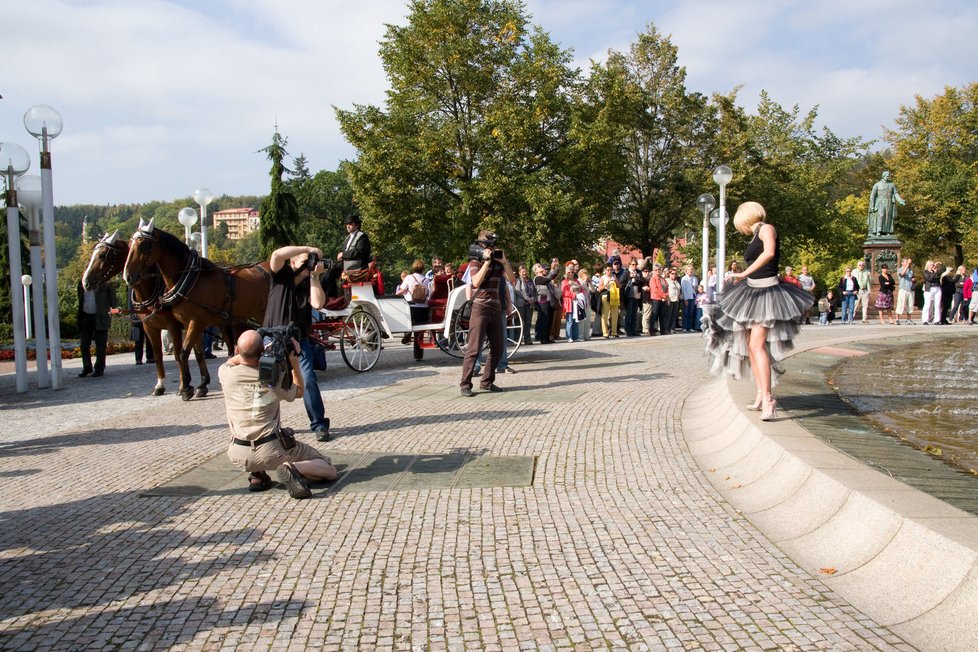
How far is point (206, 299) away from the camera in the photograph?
9812 mm

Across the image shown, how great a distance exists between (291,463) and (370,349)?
23.8 feet

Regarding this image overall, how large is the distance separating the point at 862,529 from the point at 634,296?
1656 centimetres

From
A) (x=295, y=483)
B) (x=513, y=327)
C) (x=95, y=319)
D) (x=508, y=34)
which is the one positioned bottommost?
(x=295, y=483)

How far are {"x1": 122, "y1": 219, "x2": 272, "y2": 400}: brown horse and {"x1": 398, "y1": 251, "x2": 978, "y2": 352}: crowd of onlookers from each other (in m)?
3.75

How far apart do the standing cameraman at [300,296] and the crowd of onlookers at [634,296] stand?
241 inches

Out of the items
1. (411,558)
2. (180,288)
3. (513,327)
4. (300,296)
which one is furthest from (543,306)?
(411,558)

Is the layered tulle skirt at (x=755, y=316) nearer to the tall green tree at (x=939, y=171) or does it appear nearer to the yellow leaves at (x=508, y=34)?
the yellow leaves at (x=508, y=34)

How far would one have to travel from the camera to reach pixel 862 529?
3.76 m

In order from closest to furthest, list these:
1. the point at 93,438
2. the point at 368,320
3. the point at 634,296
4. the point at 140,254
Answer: the point at 93,438 < the point at 140,254 < the point at 368,320 < the point at 634,296

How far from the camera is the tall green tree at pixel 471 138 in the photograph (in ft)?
103

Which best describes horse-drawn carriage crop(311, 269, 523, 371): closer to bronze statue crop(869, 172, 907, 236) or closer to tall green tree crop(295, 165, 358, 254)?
bronze statue crop(869, 172, 907, 236)

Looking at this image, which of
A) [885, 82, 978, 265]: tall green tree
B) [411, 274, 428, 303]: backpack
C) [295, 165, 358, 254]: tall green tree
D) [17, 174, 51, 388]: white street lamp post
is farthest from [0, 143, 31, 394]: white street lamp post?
[295, 165, 358, 254]: tall green tree

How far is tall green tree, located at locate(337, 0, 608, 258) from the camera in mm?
31438

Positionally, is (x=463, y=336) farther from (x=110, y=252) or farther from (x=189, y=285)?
(x=110, y=252)
